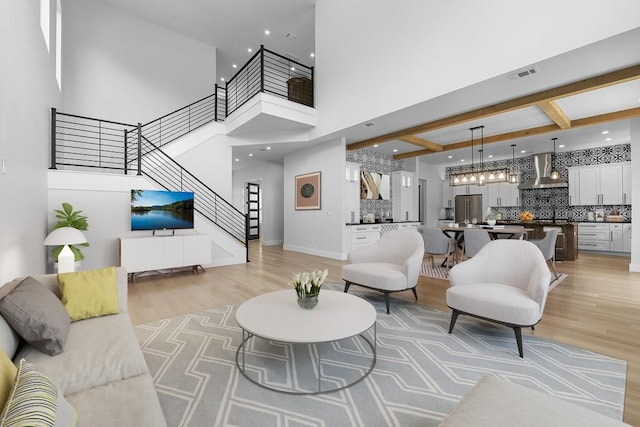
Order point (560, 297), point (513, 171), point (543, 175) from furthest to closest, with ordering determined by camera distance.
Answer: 1. point (513, 171)
2. point (543, 175)
3. point (560, 297)

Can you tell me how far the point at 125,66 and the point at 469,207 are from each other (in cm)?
1110

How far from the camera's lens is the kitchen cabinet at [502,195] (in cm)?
939

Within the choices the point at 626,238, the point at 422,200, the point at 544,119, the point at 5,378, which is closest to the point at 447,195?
the point at 422,200

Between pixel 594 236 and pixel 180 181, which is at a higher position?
pixel 180 181

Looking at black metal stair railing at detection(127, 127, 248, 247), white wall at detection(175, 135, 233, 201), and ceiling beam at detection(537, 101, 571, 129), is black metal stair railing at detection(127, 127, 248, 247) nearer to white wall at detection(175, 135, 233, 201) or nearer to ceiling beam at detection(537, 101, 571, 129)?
white wall at detection(175, 135, 233, 201)

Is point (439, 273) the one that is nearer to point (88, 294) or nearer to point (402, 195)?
point (402, 195)

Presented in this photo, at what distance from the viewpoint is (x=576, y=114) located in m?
5.46

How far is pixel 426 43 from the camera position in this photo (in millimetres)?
4234

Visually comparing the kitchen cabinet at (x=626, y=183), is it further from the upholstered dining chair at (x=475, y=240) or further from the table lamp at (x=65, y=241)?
the table lamp at (x=65, y=241)

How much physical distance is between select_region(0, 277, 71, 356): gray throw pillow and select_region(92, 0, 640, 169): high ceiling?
4730mm

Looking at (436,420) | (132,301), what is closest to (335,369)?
(436,420)

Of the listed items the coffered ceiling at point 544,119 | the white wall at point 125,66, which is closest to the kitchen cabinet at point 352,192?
the coffered ceiling at point 544,119

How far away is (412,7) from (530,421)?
17.0ft

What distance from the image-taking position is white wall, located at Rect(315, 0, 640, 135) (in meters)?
3.01
